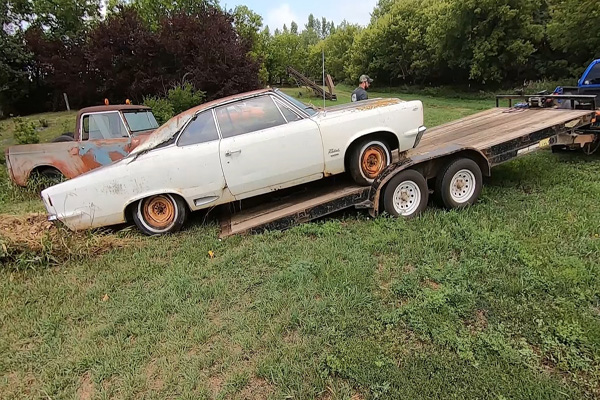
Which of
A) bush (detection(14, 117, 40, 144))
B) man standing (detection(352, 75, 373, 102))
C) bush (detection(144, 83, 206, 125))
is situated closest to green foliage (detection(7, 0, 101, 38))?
bush (detection(144, 83, 206, 125))

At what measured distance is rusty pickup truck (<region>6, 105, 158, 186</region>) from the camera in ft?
23.7

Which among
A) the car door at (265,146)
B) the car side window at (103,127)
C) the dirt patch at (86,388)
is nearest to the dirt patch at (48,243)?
the car door at (265,146)

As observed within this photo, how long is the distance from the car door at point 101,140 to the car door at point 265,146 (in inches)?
139

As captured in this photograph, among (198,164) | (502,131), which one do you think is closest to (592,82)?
(502,131)

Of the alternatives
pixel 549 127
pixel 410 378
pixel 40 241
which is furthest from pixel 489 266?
pixel 40 241

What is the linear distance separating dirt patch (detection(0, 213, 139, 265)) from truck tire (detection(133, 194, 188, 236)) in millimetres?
272

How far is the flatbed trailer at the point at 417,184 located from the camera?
461cm

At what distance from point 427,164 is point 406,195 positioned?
496 millimetres

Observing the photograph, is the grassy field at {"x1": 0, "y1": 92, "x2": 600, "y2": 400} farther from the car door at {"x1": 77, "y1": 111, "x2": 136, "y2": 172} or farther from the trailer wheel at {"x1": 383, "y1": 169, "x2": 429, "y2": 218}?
the car door at {"x1": 77, "y1": 111, "x2": 136, "y2": 172}

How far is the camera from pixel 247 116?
4719mm

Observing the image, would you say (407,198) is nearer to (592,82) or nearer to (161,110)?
(592,82)

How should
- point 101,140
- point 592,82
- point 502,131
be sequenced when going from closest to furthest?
point 502,131, point 101,140, point 592,82

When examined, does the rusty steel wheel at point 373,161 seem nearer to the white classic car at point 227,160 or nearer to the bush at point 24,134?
the white classic car at point 227,160

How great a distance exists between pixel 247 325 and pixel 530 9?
30.1 metres
